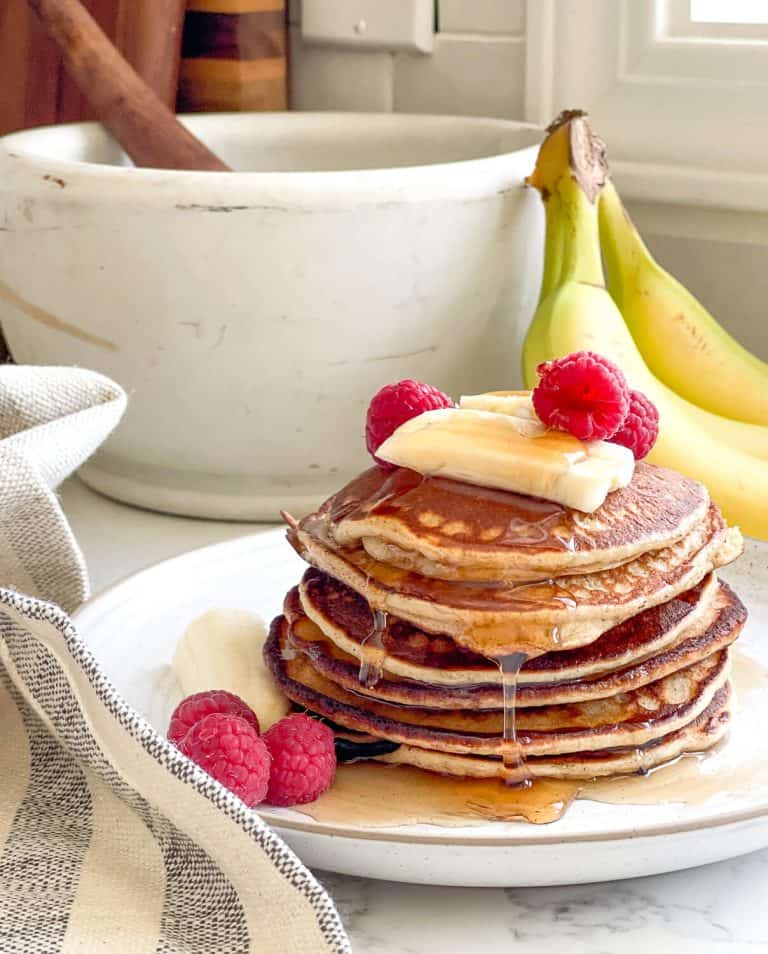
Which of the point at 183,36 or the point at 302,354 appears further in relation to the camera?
the point at 183,36

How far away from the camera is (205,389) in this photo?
1.26 metres

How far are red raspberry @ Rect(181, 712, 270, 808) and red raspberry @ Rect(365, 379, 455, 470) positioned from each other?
21cm

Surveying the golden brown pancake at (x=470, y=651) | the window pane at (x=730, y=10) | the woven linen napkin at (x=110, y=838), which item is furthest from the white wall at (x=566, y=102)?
the woven linen napkin at (x=110, y=838)

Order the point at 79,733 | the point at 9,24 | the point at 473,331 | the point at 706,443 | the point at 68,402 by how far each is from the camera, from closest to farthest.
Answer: the point at 79,733
the point at 68,402
the point at 706,443
the point at 473,331
the point at 9,24

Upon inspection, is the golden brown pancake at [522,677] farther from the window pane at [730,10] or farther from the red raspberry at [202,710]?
the window pane at [730,10]

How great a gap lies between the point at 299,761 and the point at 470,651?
12cm

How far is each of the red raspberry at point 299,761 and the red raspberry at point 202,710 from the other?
0.10 ft

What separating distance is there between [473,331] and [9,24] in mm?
726

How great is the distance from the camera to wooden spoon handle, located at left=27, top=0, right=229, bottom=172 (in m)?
1.39

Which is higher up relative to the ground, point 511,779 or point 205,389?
point 205,389

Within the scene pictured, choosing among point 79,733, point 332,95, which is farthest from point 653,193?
point 79,733

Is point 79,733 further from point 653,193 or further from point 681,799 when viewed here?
point 653,193

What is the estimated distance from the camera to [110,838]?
0.76m

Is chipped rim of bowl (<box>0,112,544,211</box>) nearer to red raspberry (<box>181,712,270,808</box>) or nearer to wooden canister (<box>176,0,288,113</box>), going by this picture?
wooden canister (<box>176,0,288,113</box>)
